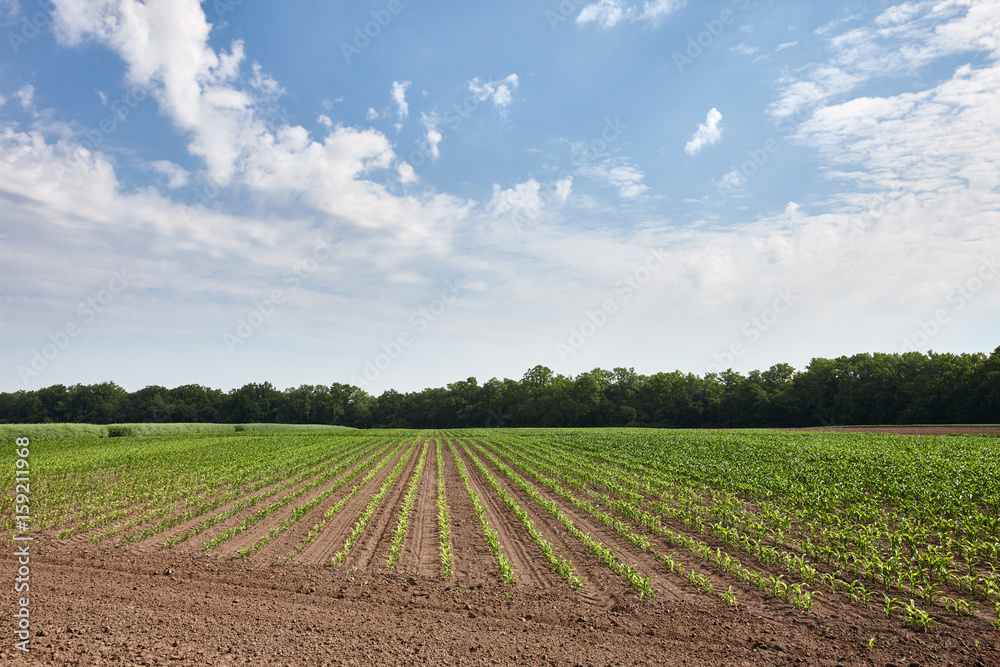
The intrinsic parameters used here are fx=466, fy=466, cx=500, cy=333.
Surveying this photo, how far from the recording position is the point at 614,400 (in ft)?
341

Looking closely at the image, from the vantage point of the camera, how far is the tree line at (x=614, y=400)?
62875 mm

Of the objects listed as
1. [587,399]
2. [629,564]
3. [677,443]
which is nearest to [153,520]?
[629,564]

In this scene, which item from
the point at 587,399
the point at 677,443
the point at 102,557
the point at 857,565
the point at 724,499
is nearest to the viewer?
the point at 857,565

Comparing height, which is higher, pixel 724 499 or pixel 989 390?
pixel 989 390

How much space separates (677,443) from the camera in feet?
105

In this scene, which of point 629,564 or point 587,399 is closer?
point 629,564

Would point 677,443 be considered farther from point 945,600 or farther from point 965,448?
point 945,600

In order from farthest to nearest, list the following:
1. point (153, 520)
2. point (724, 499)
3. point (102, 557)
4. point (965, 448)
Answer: point (965, 448) → point (724, 499) → point (153, 520) → point (102, 557)

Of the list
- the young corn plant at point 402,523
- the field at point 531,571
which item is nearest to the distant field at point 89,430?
the field at point 531,571

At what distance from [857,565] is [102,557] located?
1447 cm

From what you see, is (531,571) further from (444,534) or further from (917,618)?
(917,618)

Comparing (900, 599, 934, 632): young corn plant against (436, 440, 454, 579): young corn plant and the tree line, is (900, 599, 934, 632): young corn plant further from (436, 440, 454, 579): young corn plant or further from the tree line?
the tree line

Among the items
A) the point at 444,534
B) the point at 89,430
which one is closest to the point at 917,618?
the point at 444,534

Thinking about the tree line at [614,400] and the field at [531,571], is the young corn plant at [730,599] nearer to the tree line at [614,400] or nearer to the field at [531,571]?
the field at [531,571]
